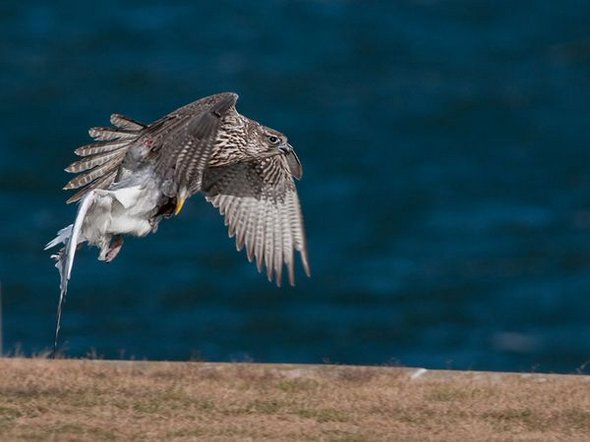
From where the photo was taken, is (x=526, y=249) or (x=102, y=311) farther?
(x=526, y=249)

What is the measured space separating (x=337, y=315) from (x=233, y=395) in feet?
55.0

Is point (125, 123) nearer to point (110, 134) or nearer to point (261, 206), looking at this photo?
point (110, 134)

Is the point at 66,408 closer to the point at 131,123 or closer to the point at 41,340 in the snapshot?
the point at 131,123

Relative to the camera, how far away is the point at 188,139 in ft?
35.2

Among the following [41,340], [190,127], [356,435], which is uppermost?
[41,340]

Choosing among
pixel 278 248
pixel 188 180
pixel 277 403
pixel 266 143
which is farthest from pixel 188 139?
pixel 278 248

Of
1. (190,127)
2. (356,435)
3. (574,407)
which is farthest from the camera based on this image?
(190,127)

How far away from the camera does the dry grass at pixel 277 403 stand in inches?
366

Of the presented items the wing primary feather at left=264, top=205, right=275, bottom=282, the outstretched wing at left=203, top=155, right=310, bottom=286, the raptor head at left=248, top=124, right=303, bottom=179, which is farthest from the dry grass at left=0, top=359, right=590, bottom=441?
the raptor head at left=248, top=124, right=303, bottom=179

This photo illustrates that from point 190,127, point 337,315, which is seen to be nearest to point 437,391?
point 190,127

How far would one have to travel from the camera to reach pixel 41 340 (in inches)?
974

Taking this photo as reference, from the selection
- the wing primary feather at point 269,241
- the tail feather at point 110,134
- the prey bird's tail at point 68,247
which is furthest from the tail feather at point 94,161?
the wing primary feather at point 269,241

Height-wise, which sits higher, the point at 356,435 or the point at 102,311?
the point at 102,311

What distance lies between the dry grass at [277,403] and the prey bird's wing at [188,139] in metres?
1.21
